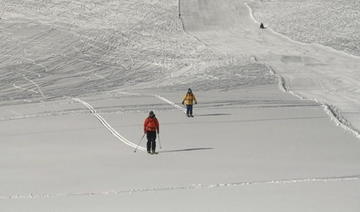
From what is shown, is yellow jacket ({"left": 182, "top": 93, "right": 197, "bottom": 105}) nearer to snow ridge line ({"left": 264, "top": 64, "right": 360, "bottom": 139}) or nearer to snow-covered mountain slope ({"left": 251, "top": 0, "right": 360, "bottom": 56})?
snow ridge line ({"left": 264, "top": 64, "right": 360, "bottom": 139})

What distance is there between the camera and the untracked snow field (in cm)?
1509

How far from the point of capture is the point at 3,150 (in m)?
21.2

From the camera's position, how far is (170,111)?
29484mm

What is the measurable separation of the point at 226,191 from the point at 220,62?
31.1 m

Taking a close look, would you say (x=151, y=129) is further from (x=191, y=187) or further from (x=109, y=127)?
(x=109, y=127)

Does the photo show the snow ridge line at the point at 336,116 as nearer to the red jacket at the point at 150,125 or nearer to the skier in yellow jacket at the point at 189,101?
the skier in yellow jacket at the point at 189,101

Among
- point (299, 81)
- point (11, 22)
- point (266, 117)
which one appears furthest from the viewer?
point (11, 22)

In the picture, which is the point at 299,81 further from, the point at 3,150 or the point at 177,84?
the point at 3,150

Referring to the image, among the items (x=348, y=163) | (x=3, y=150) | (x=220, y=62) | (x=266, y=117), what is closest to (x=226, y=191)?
(x=348, y=163)

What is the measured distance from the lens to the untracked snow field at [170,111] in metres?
15.1

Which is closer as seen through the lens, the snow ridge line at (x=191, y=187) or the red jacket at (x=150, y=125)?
the snow ridge line at (x=191, y=187)

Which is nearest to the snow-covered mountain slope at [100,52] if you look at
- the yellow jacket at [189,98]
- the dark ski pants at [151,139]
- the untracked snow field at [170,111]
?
the untracked snow field at [170,111]

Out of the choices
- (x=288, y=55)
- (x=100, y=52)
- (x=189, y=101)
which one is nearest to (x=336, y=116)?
(x=189, y=101)

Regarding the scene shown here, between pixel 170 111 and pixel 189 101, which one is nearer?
pixel 189 101
